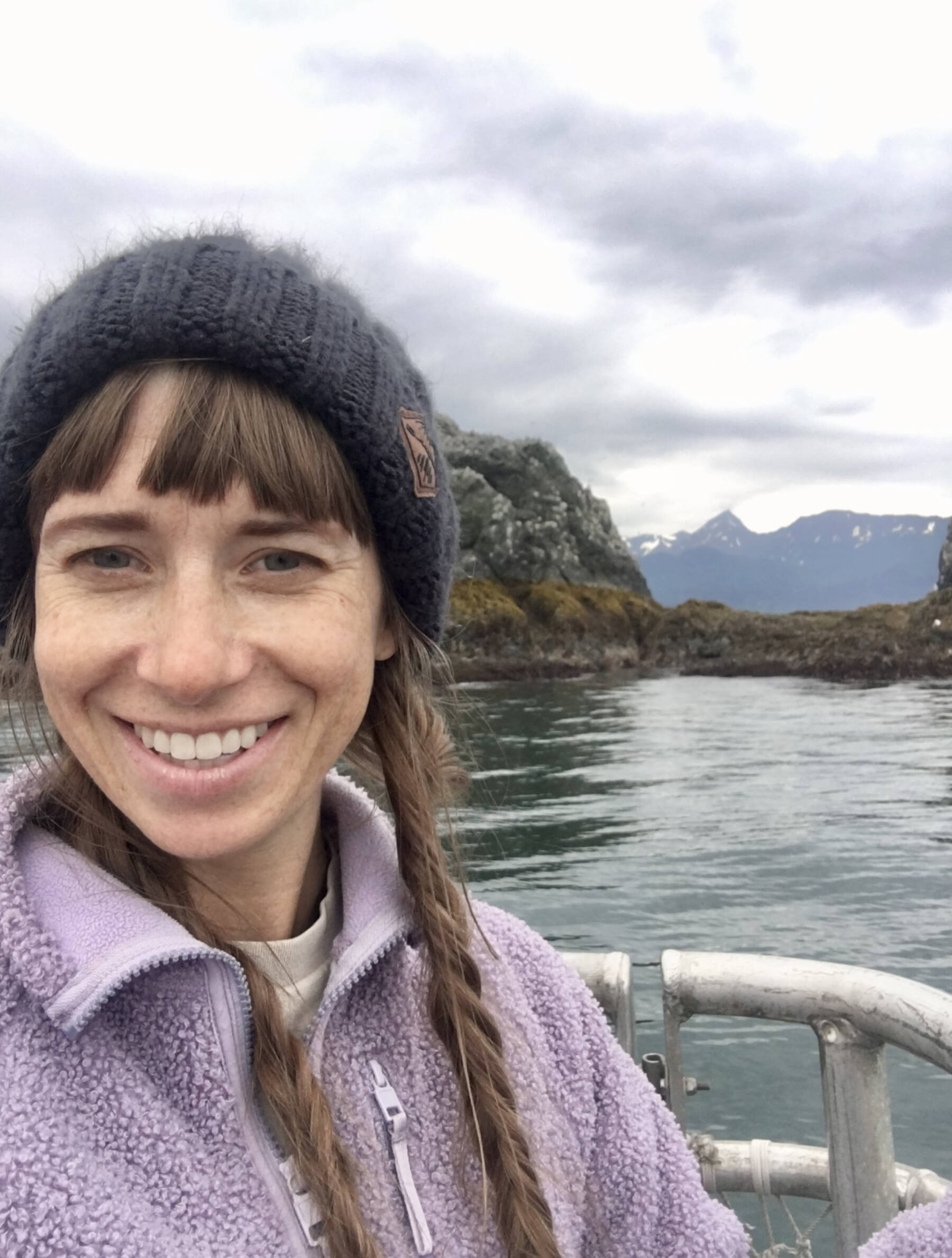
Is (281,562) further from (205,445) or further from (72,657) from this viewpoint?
(72,657)

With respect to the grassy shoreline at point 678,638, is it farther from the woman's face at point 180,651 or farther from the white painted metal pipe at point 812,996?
the woman's face at point 180,651

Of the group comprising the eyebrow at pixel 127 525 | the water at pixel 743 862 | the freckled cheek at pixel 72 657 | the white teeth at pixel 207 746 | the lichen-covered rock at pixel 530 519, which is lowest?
the water at pixel 743 862

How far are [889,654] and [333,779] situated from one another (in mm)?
43742

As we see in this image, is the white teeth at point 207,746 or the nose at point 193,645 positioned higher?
the nose at point 193,645

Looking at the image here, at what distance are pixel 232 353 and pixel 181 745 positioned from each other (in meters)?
0.55

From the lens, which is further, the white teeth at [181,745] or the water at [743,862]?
the water at [743,862]

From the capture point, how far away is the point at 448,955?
1.58 metres

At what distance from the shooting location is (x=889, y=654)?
1634 inches

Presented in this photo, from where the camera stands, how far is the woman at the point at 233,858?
1138mm

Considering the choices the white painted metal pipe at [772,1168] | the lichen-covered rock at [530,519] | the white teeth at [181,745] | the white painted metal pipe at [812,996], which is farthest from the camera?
the lichen-covered rock at [530,519]

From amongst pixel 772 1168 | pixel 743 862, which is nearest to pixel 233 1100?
pixel 772 1168

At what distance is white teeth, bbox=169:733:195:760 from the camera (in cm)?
131

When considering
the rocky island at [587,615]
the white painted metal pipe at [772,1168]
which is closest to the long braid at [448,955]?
the white painted metal pipe at [772,1168]

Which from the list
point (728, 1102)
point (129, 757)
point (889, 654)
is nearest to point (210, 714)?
point (129, 757)
